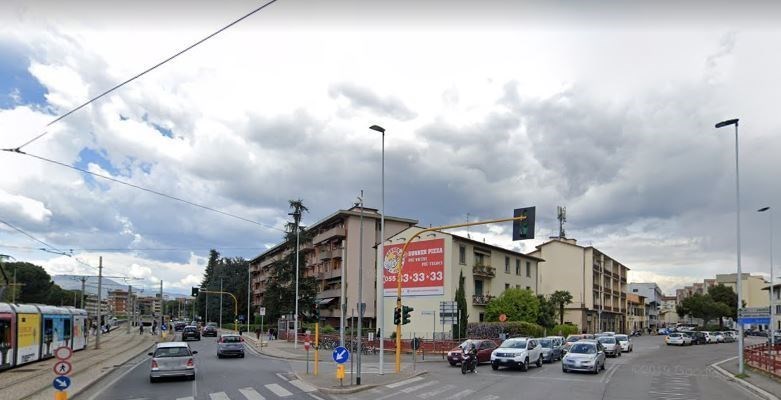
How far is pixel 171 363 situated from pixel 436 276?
33169mm

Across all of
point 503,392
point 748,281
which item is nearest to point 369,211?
point 503,392

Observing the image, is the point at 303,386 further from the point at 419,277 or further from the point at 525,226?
the point at 419,277

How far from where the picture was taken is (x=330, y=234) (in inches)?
2891

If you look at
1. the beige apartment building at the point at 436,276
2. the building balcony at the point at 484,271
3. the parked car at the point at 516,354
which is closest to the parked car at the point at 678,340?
the beige apartment building at the point at 436,276

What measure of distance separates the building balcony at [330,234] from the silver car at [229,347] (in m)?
34.7

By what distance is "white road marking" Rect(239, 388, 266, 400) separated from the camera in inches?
733

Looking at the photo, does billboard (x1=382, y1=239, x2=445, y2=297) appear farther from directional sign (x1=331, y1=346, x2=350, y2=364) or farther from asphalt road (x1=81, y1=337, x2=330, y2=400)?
directional sign (x1=331, y1=346, x2=350, y2=364)

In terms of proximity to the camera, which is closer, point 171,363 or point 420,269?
point 171,363

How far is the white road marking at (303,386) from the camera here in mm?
21125

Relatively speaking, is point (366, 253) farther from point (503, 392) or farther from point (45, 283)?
point (45, 283)

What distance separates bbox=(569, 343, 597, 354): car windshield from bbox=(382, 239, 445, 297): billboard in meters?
23.5

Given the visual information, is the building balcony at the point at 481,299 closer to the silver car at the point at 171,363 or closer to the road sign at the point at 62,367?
the silver car at the point at 171,363

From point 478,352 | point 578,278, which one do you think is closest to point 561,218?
point 578,278

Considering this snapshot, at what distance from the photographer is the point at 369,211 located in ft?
244
